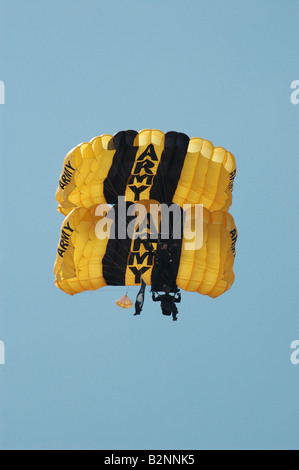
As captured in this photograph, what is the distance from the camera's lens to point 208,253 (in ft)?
41.9

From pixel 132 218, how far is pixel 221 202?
88.9 inches

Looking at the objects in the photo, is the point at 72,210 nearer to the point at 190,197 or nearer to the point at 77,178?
the point at 77,178

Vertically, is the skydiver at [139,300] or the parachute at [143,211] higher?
the parachute at [143,211]

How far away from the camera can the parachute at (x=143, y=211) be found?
12.6 metres

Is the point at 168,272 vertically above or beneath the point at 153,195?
beneath

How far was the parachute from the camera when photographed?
12578mm

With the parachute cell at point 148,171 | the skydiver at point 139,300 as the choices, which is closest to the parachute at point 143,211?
the parachute cell at point 148,171

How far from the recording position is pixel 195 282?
42.7ft

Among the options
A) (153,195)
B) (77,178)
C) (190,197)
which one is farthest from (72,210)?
(190,197)

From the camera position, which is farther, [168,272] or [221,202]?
[221,202]

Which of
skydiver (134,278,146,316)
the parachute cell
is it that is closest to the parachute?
the parachute cell

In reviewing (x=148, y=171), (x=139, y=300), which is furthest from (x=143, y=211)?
(x=139, y=300)

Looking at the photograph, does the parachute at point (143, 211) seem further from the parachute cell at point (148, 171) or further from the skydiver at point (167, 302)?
the skydiver at point (167, 302)

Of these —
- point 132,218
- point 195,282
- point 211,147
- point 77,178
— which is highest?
point 211,147
